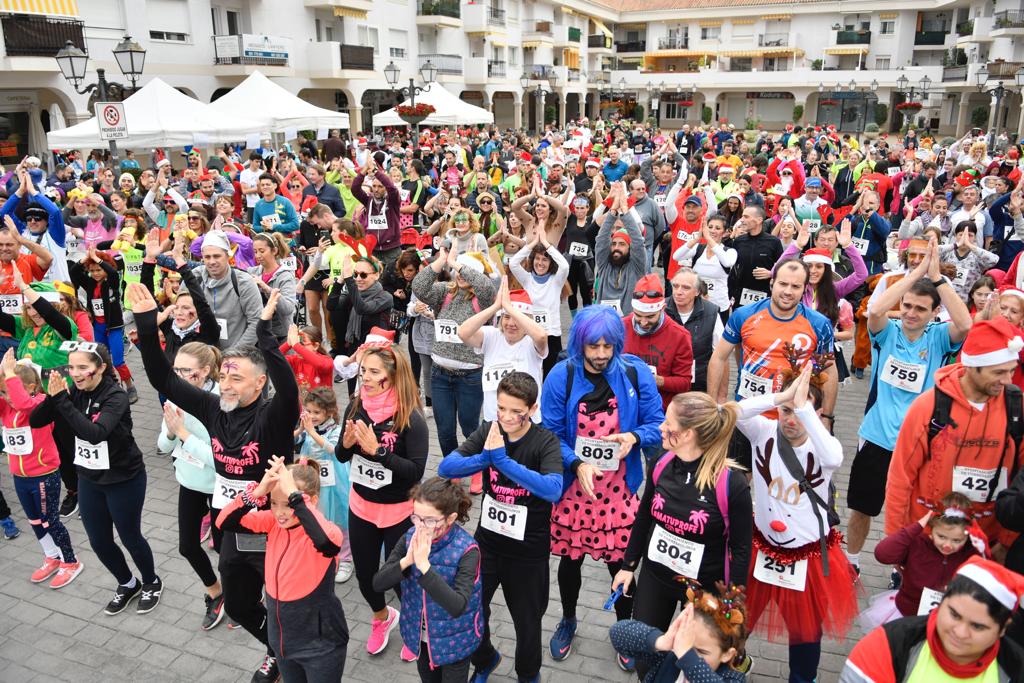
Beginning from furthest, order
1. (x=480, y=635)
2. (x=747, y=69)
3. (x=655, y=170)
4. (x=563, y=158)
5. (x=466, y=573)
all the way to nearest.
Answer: (x=747, y=69), (x=563, y=158), (x=655, y=170), (x=480, y=635), (x=466, y=573)

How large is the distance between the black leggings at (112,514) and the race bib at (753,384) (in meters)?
3.94

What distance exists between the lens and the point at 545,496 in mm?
3709

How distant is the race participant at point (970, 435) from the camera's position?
3.60 m

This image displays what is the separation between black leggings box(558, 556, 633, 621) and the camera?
430 centimetres

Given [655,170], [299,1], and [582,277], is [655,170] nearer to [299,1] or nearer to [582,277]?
[582,277]

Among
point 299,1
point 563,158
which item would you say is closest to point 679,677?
point 563,158

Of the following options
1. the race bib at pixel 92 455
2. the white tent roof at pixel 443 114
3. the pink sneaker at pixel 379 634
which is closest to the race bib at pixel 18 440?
the race bib at pixel 92 455

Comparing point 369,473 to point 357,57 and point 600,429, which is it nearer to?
point 600,429

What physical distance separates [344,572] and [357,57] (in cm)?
3151

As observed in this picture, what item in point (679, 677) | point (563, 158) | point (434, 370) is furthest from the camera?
point (563, 158)

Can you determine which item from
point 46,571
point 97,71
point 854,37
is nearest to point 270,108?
point 97,71

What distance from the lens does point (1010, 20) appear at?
40719mm

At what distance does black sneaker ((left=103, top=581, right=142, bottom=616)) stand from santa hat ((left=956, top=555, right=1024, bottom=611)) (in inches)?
189

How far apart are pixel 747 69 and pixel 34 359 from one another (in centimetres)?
6134
